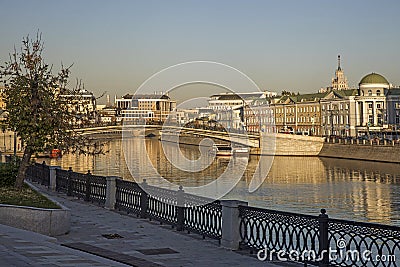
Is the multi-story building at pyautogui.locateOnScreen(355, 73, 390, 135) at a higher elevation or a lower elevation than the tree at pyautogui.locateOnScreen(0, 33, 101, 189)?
higher

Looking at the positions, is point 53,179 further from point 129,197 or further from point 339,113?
point 339,113

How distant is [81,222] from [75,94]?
5582mm

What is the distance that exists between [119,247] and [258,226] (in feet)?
8.29

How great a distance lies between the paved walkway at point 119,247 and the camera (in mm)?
9328

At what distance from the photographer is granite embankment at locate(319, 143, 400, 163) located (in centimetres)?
6038

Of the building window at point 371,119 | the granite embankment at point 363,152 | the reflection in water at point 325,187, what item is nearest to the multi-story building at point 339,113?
the building window at point 371,119

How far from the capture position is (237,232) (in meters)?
10.5

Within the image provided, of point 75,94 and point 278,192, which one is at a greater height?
point 75,94

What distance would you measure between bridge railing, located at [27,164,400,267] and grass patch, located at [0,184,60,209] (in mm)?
1806

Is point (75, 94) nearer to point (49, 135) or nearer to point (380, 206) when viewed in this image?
point (49, 135)

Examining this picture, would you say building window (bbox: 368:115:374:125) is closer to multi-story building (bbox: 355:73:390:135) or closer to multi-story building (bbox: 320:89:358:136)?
multi-story building (bbox: 355:73:390:135)

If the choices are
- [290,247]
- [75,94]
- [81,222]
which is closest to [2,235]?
[81,222]

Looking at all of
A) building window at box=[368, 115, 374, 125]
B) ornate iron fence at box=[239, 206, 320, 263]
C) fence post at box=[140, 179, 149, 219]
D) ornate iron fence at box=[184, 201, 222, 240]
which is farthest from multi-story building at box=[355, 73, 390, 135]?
ornate iron fence at box=[239, 206, 320, 263]

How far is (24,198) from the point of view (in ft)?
48.3
